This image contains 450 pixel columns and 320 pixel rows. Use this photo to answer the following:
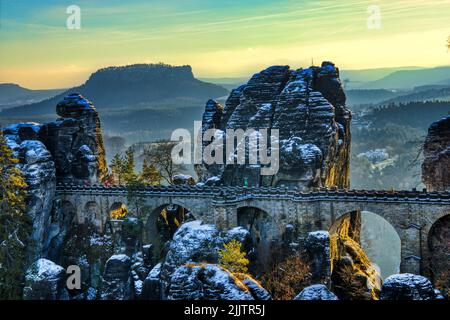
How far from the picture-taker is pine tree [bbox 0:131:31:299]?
64537 mm

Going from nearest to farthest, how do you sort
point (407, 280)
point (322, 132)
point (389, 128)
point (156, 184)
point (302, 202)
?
point (407, 280)
point (302, 202)
point (322, 132)
point (156, 184)
point (389, 128)

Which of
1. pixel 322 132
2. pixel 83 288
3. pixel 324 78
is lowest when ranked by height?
pixel 83 288

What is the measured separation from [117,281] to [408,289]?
39.8 m

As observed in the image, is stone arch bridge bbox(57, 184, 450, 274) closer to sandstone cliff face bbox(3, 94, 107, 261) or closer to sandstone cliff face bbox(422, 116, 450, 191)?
sandstone cliff face bbox(3, 94, 107, 261)

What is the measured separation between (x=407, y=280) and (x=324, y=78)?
51295 mm

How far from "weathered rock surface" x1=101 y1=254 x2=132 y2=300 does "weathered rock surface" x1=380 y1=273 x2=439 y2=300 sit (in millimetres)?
38258

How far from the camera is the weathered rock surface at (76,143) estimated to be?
82.6m

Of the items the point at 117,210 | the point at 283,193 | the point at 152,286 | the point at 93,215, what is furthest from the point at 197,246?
the point at 93,215

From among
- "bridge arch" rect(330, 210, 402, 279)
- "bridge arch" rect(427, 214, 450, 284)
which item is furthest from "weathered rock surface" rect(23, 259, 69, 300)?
"bridge arch" rect(330, 210, 402, 279)

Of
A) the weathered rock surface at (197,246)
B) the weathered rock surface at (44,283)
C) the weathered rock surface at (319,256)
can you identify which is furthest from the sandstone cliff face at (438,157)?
the weathered rock surface at (44,283)

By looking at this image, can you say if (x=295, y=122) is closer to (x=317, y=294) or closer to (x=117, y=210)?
(x=117, y=210)
